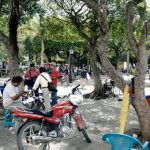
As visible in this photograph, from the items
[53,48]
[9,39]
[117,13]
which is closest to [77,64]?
[53,48]

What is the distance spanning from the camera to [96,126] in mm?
10445

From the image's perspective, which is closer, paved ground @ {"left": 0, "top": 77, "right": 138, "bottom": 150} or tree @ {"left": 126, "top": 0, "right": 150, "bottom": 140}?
paved ground @ {"left": 0, "top": 77, "right": 138, "bottom": 150}

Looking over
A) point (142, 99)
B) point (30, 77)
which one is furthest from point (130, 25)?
point (30, 77)

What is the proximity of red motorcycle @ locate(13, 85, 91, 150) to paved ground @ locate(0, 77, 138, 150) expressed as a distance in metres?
0.57

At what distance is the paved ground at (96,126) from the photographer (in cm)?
800

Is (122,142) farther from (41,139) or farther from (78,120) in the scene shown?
(78,120)

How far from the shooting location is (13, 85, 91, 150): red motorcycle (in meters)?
7.21

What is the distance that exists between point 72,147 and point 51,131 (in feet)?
2.53

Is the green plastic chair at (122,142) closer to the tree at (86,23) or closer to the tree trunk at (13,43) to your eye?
the tree trunk at (13,43)

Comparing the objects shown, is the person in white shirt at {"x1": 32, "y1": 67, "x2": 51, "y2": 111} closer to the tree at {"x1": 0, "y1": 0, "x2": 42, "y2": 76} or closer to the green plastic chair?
the tree at {"x1": 0, "y1": 0, "x2": 42, "y2": 76}

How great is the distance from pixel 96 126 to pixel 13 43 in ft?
13.1

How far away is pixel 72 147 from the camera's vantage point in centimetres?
794

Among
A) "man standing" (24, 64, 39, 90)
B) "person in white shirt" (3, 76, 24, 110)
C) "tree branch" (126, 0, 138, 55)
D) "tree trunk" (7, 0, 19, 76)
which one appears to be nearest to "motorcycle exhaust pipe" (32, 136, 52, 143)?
"person in white shirt" (3, 76, 24, 110)

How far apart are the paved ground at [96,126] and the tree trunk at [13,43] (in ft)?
9.38
